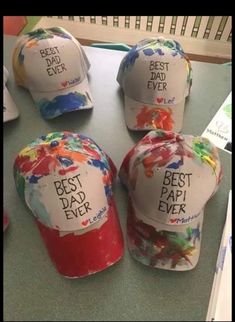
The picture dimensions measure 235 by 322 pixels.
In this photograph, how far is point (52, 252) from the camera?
56cm

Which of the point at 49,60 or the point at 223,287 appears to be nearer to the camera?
the point at 223,287

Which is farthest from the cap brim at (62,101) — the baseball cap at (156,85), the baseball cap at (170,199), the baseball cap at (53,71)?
the baseball cap at (170,199)

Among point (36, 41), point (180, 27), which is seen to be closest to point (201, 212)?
point (36, 41)

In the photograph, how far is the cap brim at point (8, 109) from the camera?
75 cm

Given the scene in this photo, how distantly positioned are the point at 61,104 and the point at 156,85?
0.66ft

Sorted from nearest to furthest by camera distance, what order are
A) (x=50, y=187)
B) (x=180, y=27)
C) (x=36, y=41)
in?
(x=50, y=187), (x=36, y=41), (x=180, y=27)

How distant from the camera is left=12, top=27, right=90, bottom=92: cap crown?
735mm

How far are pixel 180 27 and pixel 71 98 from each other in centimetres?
65

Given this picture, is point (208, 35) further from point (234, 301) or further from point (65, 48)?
point (234, 301)

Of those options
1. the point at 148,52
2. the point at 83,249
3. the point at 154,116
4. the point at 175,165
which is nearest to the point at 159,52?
the point at 148,52

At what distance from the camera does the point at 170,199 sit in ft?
1.76

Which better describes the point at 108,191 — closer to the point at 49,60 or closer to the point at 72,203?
the point at 72,203

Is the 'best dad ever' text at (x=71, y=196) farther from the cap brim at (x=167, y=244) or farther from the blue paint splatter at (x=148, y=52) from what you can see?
the blue paint splatter at (x=148, y=52)

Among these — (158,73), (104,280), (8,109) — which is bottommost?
(104,280)
